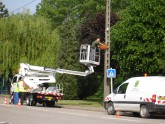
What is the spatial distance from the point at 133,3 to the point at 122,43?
2.89m

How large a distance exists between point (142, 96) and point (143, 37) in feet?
25.8

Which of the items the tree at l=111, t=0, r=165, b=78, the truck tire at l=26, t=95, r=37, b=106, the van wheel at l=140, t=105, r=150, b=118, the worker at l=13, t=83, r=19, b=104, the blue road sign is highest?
the tree at l=111, t=0, r=165, b=78

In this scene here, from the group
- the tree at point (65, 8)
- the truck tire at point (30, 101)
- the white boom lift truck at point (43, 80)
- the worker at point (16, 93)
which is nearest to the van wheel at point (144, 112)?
the white boom lift truck at point (43, 80)

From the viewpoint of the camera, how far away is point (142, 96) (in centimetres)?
2112

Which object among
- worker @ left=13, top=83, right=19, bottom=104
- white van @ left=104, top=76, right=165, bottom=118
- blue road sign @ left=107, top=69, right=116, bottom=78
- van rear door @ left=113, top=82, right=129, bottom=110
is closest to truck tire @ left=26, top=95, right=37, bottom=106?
worker @ left=13, top=83, right=19, bottom=104

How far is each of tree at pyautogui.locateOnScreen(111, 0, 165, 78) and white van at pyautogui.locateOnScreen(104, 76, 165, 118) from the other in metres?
5.13

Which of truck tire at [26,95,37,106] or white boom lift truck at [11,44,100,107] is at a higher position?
white boom lift truck at [11,44,100,107]

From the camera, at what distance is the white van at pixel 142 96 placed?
20497mm

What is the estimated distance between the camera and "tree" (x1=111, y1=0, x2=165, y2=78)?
27.7 m

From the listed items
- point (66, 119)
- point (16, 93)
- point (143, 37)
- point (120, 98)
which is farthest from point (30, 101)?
point (66, 119)

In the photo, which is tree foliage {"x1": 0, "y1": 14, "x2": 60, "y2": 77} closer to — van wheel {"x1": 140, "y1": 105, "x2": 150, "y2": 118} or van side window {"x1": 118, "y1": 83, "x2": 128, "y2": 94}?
van side window {"x1": 118, "y1": 83, "x2": 128, "y2": 94}

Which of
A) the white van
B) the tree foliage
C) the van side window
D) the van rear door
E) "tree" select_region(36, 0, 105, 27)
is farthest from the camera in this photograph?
"tree" select_region(36, 0, 105, 27)

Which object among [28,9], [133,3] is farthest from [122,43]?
[28,9]

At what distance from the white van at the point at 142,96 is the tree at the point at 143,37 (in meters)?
5.13
